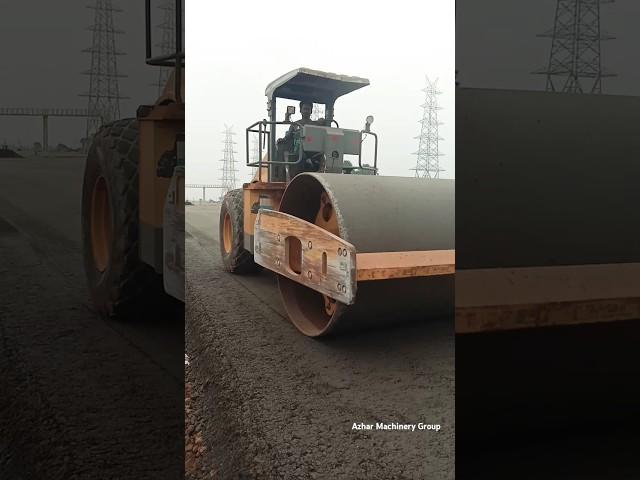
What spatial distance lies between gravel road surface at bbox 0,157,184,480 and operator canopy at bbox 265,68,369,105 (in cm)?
47

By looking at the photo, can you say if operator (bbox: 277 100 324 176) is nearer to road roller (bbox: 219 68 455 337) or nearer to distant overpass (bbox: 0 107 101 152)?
road roller (bbox: 219 68 455 337)

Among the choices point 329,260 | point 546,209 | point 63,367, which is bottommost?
point 63,367

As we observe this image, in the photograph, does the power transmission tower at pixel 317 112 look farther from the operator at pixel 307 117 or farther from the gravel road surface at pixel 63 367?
the gravel road surface at pixel 63 367

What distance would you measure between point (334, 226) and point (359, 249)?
0.42 ft

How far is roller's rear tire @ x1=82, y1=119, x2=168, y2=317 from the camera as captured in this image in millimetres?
1049

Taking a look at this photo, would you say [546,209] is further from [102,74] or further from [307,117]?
[102,74]

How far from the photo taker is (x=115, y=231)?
3.66 ft

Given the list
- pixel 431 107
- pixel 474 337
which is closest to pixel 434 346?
pixel 474 337

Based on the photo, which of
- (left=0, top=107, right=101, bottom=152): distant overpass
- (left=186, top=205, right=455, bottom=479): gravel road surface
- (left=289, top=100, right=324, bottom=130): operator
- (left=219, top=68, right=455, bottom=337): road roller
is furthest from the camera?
(left=289, top=100, right=324, bottom=130): operator

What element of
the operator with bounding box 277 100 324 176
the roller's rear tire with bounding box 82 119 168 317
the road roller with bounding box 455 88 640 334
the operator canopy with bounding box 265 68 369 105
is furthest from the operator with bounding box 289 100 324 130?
the roller's rear tire with bounding box 82 119 168 317

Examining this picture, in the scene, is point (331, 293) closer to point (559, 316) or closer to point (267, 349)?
point (267, 349)

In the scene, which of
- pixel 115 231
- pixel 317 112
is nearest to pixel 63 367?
pixel 115 231

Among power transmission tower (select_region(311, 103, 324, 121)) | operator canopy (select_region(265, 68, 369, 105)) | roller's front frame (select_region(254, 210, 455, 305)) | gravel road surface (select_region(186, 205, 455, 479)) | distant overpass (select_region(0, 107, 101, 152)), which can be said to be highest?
operator canopy (select_region(265, 68, 369, 105))

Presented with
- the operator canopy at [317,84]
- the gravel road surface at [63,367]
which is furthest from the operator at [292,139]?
the gravel road surface at [63,367]
